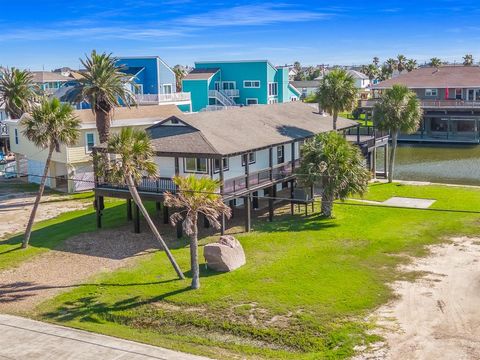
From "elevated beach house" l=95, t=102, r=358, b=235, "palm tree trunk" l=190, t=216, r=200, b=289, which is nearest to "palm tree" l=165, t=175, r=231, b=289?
"palm tree trunk" l=190, t=216, r=200, b=289

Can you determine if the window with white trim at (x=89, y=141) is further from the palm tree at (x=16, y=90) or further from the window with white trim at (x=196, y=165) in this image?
the window with white trim at (x=196, y=165)

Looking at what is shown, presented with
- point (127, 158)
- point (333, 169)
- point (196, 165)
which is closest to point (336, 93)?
point (333, 169)

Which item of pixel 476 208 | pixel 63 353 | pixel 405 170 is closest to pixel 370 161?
pixel 405 170

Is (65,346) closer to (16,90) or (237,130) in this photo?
(237,130)

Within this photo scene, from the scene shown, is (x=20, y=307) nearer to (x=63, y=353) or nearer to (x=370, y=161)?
(x=63, y=353)

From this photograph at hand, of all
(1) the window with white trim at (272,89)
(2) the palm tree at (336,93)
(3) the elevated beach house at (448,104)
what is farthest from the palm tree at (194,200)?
(3) the elevated beach house at (448,104)
